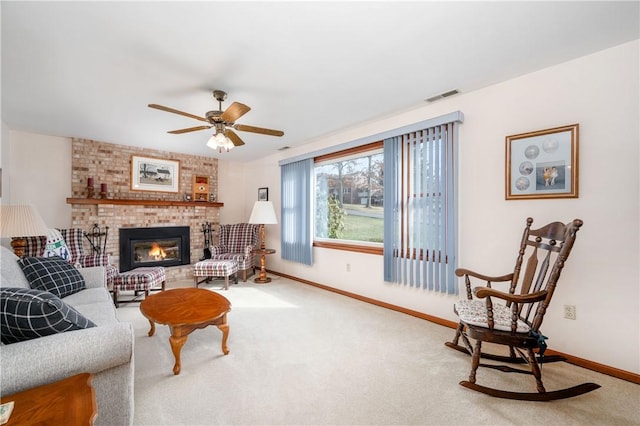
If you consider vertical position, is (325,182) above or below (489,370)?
above

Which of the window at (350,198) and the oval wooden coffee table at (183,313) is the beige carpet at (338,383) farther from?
the window at (350,198)

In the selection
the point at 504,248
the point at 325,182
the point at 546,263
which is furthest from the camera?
the point at 325,182

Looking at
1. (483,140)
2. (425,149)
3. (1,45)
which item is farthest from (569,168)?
(1,45)

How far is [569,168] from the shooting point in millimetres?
2256

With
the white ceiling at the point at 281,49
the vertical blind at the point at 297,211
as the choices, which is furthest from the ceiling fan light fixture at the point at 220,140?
the vertical blind at the point at 297,211

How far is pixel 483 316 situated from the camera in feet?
6.45

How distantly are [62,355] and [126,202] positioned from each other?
419 cm

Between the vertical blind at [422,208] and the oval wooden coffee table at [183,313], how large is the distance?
2.00 m

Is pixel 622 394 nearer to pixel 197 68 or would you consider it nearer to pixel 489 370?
pixel 489 370

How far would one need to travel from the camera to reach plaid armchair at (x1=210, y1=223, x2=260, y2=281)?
5.02 m

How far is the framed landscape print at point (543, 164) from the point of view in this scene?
7.38 feet

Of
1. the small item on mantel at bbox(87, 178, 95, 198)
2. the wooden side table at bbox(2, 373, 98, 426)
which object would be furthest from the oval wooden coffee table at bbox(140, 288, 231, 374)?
the small item on mantel at bbox(87, 178, 95, 198)

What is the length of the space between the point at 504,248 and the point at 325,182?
109 inches

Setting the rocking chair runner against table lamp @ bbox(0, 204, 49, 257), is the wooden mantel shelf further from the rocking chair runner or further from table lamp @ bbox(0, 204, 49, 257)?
the rocking chair runner
